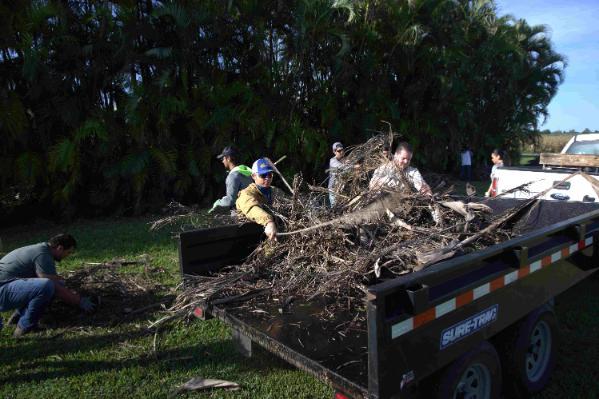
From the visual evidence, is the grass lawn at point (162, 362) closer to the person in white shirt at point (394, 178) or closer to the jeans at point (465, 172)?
the person in white shirt at point (394, 178)

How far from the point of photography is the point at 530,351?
308cm

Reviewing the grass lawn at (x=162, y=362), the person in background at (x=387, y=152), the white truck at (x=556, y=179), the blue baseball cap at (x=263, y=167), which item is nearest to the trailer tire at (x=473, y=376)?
the grass lawn at (x=162, y=362)

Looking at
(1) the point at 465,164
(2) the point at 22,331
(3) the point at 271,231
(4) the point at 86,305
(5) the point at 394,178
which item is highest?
(5) the point at 394,178

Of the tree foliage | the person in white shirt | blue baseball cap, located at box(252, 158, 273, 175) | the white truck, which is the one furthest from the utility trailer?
the tree foliage

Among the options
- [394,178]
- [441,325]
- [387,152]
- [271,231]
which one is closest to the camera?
[441,325]

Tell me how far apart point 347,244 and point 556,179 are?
3.55 m

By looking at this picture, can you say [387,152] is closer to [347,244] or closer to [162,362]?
[347,244]

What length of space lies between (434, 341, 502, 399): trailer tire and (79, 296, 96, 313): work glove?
3.60m

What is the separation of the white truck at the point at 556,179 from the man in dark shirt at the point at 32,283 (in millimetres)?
4659

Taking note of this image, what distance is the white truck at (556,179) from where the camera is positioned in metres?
5.28

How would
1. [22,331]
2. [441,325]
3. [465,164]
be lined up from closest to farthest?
[441,325], [22,331], [465,164]

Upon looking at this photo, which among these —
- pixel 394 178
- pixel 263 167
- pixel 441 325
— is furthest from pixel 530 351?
pixel 263 167

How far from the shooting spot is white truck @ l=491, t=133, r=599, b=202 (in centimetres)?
528

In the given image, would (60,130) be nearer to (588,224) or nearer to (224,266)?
(224,266)
